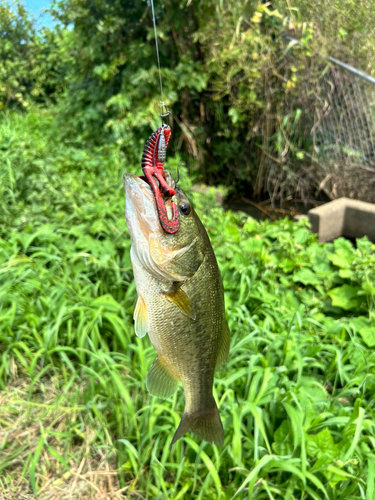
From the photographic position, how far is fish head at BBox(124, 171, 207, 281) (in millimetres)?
861

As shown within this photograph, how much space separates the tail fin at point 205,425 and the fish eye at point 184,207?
65 cm

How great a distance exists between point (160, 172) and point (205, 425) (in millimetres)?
803

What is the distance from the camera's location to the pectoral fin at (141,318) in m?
1.00

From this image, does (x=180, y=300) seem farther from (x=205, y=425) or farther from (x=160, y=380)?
(x=205, y=425)

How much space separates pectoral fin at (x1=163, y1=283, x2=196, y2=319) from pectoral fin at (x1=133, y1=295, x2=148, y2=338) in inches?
3.6

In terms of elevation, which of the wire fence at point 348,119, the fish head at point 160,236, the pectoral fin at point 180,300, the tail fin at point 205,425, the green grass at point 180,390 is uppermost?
the wire fence at point 348,119

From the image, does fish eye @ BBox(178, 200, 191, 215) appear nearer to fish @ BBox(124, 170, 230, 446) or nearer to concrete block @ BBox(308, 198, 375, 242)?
fish @ BBox(124, 170, 230, 446)

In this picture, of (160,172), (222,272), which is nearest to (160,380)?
(160,172)

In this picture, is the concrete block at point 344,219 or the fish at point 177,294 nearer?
Result: the fish at point 177,294

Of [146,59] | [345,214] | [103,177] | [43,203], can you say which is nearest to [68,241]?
[43,203]

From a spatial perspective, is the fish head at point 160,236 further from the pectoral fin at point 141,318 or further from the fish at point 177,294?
the pectoral fin at point 141,318

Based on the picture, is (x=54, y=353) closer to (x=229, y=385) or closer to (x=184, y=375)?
(x=229, y=385)

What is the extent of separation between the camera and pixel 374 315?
262 centimetres

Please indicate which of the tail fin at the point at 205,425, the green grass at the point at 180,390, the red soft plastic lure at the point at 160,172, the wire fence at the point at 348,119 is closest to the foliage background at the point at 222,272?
the green grass at the point at 180,390
